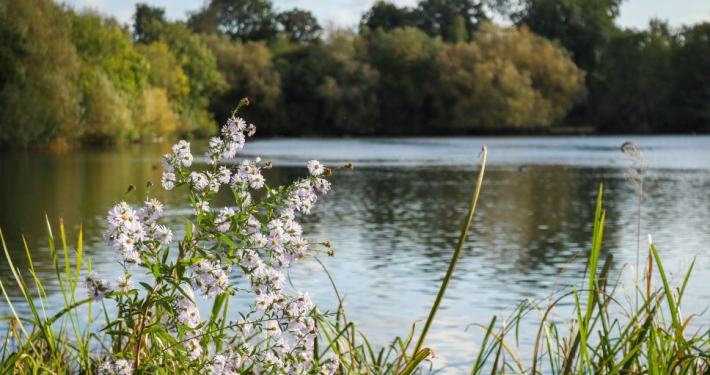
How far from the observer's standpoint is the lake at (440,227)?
1070cm

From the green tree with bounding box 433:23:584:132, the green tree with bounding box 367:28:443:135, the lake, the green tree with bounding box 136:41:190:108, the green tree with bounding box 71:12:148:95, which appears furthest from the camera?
Answer: the green tree with bounding box 367:28:443:135

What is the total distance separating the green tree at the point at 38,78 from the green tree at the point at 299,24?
55.6 metres

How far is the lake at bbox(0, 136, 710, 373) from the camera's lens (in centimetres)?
1070

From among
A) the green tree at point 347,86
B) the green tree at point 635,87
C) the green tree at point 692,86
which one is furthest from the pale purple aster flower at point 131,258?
the green tree at point 692,86

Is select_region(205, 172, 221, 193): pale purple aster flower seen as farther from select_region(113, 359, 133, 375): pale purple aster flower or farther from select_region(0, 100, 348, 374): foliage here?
select_region(113, 359, 133, 375): pale purple aster flower

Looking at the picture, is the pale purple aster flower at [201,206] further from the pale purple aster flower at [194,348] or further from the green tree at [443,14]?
the green tree at [443,14]

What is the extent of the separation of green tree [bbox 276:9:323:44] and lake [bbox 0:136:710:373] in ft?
209

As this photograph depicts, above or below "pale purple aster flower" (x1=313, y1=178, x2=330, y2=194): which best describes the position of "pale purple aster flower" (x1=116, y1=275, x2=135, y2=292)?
below

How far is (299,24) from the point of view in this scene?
10238cm

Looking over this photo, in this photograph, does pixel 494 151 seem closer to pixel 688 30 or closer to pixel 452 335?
pixel 688 30

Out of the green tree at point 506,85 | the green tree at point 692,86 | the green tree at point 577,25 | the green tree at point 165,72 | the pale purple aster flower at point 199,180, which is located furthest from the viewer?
the green tree at point 577,25

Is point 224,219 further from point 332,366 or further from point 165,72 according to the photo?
point 165,72

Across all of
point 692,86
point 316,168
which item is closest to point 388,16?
point 692,86

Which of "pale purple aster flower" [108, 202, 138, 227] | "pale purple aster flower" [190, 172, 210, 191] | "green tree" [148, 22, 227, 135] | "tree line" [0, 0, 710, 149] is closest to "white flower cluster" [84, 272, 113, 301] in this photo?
"pale purple aster flower" [108, 202, 138, 227]
